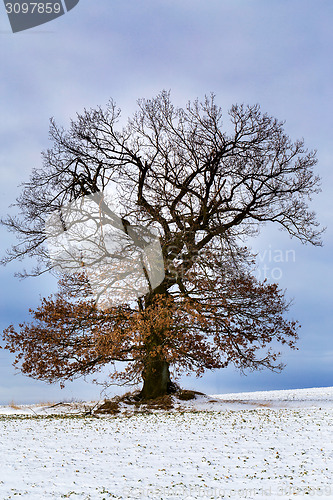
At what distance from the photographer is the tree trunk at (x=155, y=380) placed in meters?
16.5

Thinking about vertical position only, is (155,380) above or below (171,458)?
above

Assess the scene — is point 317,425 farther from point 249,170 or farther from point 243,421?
point 249,170

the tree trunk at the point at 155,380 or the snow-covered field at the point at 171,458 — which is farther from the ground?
the tree trunk at the point at 155,380

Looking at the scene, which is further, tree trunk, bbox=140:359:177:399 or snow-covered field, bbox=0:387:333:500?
tree trunk, bbox=140:359:177:399

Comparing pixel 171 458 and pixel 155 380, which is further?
pixel 155 380

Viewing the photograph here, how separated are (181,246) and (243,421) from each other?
6.68 meters

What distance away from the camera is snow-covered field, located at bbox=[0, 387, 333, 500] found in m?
6.35

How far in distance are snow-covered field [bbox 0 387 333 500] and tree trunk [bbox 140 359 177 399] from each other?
4.31 meters

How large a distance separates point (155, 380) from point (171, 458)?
29.4ft

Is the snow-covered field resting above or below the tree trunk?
below

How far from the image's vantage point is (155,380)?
16.7 meters

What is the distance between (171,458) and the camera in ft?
25.6

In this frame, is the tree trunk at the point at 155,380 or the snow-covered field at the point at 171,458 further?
the tree trunk at the point at 155,380

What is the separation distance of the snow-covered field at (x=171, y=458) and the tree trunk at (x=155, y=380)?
4.31m
